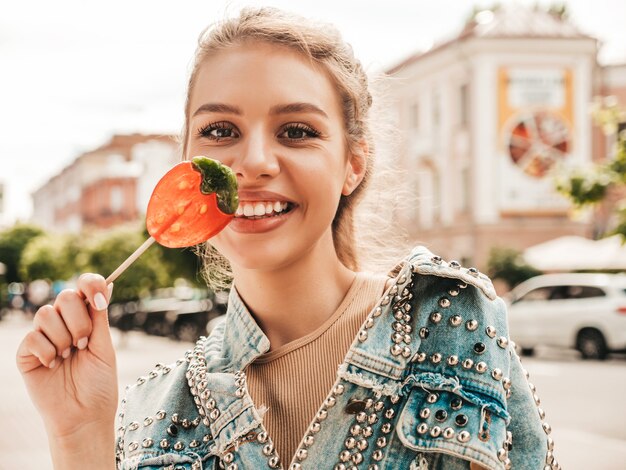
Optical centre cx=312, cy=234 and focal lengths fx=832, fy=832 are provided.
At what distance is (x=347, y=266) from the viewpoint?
6.95ft

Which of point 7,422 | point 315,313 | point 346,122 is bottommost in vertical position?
point 7,422

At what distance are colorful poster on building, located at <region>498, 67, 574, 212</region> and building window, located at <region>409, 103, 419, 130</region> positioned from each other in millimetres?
4865

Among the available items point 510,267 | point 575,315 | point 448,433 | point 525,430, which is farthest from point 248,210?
point 510,267

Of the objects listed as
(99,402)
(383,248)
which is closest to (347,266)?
(383,248)

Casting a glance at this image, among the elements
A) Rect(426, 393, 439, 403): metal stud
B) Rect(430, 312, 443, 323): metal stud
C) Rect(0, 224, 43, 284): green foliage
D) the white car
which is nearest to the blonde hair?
Rect(430, 312, 443, 323): metal stud

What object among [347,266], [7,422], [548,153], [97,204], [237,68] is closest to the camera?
[237,68]

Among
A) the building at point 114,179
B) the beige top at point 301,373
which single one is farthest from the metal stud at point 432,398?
the building at point 114,179

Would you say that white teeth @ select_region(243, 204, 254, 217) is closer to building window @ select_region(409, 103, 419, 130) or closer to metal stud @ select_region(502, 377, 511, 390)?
metal stud @ select_region(502, 377, 511, 390)

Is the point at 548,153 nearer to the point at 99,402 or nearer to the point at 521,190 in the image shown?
the point at 521,190

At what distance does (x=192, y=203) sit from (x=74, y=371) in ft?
1.42

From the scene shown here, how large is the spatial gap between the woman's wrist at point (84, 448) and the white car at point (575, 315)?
14.7m

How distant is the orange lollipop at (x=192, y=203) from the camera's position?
1665mm

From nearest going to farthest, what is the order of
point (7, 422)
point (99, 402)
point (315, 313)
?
1. point (99, 402)
2. point (315, 313)
3. point (7, 422)

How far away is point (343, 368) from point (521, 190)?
26.4 meters
